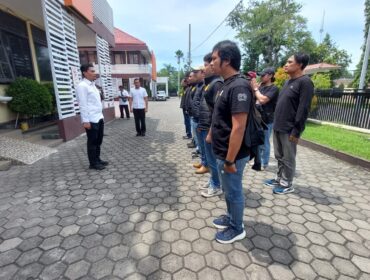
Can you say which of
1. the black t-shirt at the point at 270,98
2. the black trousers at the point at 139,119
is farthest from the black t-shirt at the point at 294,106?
the black trousers at the point at 139,119

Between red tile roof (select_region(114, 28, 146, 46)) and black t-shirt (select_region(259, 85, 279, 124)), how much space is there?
916 inches

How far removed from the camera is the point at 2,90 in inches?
251

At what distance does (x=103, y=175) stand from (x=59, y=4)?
534cm

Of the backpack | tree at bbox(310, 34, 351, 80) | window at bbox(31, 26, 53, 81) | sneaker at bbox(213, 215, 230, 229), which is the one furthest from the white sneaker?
tree at bbox(310, 34, 351, 80)

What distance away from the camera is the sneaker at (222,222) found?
2549 millimetres

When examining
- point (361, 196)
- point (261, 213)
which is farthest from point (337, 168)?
point (261, 213)

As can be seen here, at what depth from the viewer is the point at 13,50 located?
708 cm

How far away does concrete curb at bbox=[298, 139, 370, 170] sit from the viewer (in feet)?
14.5

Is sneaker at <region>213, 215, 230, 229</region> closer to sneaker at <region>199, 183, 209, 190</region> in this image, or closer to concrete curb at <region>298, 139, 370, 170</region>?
sneaker at <region>199, 183, 209, 190</region>

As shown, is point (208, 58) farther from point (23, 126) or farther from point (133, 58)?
point (133, 58)

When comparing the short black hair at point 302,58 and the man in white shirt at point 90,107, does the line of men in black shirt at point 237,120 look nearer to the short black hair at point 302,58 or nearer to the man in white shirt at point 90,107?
the short black hair at point 302,58

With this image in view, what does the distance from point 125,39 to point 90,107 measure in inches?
958

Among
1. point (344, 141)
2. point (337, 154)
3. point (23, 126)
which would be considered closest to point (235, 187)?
point (337, 154)

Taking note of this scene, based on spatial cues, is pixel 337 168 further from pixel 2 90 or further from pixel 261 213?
pixel 2 90
